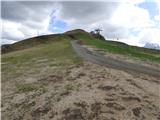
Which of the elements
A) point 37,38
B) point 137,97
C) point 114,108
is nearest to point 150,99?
point 137,97

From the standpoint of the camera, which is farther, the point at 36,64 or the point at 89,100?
the point at 36,64


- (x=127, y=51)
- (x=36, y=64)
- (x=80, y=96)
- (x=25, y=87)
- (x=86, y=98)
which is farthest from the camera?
(x=127, y=51)

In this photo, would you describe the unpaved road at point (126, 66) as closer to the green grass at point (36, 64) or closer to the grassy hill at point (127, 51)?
the green grass at point (36, 64)

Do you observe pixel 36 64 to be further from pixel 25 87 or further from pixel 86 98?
pixel 86 98

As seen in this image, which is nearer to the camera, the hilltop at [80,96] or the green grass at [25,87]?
the hilltop at [80,96]

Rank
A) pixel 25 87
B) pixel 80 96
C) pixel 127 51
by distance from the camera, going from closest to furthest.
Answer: pixel 80 96, pixel 25 87, pixel 127 51

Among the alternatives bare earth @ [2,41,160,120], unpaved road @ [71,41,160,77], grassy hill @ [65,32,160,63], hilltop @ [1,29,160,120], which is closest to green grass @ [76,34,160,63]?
grassy hill @ [65,32,160,63]

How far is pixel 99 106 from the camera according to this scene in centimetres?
1347

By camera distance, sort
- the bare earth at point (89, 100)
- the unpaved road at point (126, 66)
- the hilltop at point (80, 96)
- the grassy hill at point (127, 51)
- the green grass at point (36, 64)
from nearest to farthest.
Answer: the bare earth at point (89, 100)
the hilltop at point (80, 96)
the unpaved road at point (126, 66)
the green grass at point (36, 64)
the grassy hill at point (127, 51)

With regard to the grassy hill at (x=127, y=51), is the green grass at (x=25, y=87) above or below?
below

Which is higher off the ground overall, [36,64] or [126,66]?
[126,66]

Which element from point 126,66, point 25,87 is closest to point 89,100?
point 25,87

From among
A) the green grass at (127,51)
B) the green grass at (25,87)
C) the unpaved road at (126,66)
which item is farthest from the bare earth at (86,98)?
the green grass at (127,51)

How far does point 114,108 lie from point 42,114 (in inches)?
150
